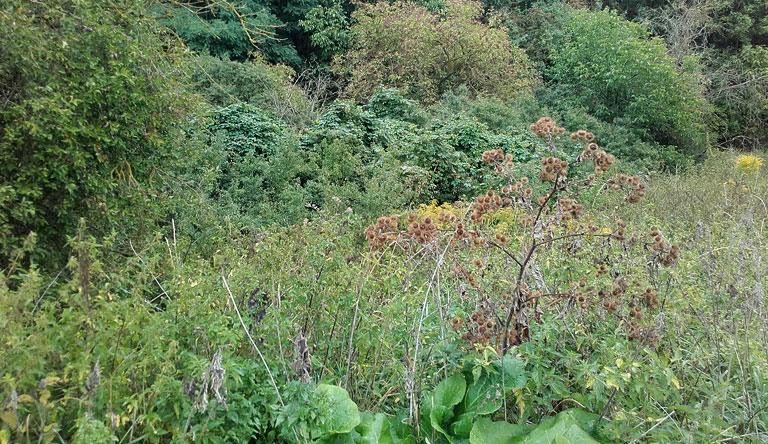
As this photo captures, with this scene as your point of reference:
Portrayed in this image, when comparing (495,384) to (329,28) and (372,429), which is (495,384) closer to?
(372,429)

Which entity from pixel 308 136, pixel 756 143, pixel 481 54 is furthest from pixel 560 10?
pixel 308 136

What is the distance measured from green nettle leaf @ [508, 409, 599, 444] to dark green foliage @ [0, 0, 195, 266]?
8.47 feet

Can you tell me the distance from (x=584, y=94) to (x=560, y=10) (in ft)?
19.0

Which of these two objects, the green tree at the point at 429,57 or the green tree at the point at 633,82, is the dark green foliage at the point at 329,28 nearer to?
the green tree at the point at 429,57

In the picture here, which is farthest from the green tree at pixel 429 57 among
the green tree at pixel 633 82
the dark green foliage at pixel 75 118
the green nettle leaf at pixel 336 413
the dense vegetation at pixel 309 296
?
the green nettle leaf at pixel 336 413

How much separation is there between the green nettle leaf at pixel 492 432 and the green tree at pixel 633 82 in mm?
11473

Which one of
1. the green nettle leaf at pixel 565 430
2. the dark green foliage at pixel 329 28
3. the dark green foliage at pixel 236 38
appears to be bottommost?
the dark green foliage at pixel 236 38

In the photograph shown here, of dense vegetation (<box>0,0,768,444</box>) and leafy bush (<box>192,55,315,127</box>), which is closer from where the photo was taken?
dense vegetation (<box>0,0,768,444</box>)

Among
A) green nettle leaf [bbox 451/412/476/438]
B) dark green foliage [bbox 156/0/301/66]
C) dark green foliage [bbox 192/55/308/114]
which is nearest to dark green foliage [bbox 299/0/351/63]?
dark green foliage [bbox 156/0/301/66]

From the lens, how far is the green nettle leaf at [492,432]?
2.26m

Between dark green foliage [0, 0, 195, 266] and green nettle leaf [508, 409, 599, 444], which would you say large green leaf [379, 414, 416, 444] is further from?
dark green foliage [0, 0, 195, 266]

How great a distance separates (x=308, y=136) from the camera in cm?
855

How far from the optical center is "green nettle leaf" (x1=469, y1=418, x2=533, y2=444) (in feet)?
7.42

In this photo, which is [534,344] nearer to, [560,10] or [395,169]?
[395,169]
